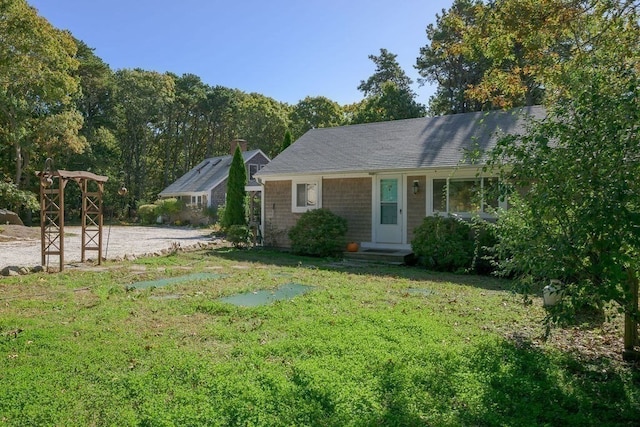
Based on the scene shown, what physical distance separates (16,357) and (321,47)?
13439 millimetres

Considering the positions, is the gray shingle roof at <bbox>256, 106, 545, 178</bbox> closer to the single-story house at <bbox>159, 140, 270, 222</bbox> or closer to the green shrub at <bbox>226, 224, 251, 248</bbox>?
the green shrub at <bbox>226, 224, 251, 248</bbox>

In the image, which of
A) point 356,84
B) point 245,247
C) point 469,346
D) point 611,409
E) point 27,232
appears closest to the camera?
point 611,409

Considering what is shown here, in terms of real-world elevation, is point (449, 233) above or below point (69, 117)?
below

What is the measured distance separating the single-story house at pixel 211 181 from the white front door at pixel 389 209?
56.1 feet

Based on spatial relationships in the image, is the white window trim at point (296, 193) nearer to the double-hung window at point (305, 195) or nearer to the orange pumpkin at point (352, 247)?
the double-hung window at point (305, 195)

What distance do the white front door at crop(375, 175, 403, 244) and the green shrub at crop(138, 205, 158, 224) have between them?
23.5 m

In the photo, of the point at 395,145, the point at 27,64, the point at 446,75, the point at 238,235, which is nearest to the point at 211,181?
the point at 27,64

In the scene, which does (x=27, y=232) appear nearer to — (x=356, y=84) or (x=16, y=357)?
(x=16, y=357)

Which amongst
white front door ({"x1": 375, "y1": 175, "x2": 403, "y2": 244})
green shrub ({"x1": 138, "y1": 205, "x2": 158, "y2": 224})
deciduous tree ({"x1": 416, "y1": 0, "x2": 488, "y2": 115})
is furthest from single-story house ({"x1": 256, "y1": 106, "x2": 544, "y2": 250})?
green shrub ({"x1": 138, "y1": 205, "x2": 158, "y2": 224})

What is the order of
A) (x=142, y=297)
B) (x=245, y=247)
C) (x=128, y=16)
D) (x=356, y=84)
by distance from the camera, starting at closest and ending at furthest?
1. (x=142, y=297)
2. (x=245, y=247)
3. (x=128, y=16)
4. (x=356, y=84)

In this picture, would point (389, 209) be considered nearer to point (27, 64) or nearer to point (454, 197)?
Result: point (454, 197)

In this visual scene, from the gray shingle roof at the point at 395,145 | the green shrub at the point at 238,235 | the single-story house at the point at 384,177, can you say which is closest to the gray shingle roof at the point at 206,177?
the gray shingle roof at the point at 395,145

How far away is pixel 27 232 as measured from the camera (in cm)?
1920

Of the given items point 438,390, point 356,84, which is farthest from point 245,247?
point 356,84
